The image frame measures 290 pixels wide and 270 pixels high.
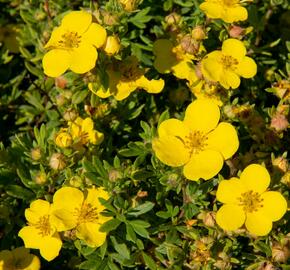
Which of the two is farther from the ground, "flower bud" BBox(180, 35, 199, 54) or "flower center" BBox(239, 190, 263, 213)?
"flower bud" BBox(180, 35, 199, 54)

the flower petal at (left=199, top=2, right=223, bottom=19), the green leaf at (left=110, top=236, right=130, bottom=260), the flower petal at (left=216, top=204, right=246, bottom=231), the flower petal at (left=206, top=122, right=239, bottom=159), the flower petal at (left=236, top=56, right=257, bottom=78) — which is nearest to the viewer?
the flower petal at (left=216, top=204, right=246, bottom=231)

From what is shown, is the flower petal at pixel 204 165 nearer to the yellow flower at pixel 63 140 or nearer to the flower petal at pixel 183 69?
the yellow flower at pixel 63 140

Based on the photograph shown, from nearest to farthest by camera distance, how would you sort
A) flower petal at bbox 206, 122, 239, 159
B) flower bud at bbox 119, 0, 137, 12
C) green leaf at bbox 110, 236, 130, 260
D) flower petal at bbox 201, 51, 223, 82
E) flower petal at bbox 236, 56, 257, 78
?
flower petal at bbox 206, 122, 239, 159 < green leaf at bbox 110, 236, 130, 260 < flower bud at bbox 119, 0, 137, 12 < flower petal at bbox 201, 51, 223, 82 < flower petal at bbox 236, 56, 257, 78

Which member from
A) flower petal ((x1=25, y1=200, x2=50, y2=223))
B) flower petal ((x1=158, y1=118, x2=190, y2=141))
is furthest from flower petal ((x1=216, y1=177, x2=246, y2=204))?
flower petal ((x1=25, y1=200, x2=50, y2=223))

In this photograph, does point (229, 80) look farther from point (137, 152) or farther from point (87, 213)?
point (87, 213)

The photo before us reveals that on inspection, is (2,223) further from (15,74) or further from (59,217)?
(15,74)

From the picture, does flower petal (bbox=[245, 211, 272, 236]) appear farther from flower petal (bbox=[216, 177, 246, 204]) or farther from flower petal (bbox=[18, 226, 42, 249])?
flower petal (bbox=[18, 226, 42, 249])
